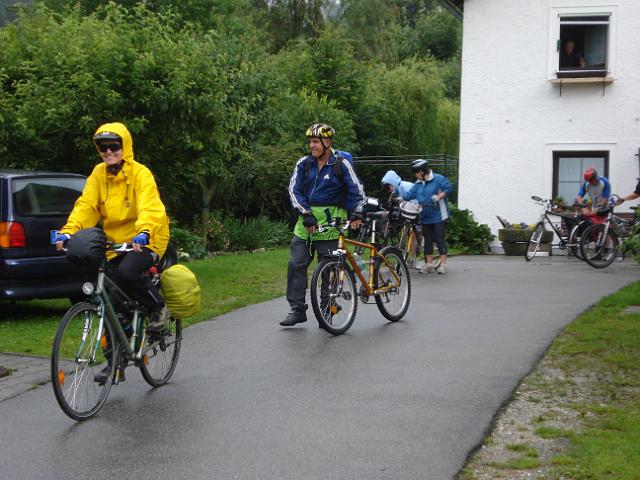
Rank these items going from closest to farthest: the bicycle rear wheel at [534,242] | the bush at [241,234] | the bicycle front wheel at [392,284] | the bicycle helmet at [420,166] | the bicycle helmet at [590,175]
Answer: the bicycle front wheel at [392,284], the bicycle helmet at [420,166], the bicycle helmet at [590,175], the bicycle rear wheel at [534,242], the bush at [241,234]

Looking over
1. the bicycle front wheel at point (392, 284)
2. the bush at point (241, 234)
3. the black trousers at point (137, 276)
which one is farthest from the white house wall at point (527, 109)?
the black trousers at point (137, 276)

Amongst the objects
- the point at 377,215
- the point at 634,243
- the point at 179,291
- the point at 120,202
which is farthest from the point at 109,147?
the point at 377,215

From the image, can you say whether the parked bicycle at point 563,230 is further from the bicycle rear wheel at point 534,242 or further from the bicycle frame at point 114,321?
Answer: the bicycle frame at point 114,321

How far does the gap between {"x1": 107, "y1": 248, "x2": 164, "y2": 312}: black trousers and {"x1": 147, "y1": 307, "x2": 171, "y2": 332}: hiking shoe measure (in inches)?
2.4

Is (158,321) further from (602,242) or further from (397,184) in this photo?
(602,242)

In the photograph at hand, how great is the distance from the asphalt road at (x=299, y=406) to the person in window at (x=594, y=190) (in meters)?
7.54

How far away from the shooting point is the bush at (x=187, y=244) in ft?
59.4

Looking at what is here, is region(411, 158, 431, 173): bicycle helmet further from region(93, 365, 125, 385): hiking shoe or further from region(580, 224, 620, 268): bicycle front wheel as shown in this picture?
region(93, 365, 125, 385): hiking shoe

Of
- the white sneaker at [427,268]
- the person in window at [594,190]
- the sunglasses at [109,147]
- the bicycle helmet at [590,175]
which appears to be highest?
the sunglasses at [109,147]

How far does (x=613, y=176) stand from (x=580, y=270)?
198 inches

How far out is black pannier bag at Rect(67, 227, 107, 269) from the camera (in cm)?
600

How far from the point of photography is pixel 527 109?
2125 centimetres

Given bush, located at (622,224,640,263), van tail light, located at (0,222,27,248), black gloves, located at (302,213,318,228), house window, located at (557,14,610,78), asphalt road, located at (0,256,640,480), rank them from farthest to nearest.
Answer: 1. house window, located at (557,14,610,78)
2. van tail light, located at (0,222,27,248)
3. black gloves, located at (302,213,318,228)
4. bush, located at (622,224,640,263)
5. asphalt road, located at (0,256,640,480)

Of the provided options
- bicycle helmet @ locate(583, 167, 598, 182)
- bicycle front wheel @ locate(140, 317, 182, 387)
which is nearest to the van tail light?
bicycle front wheel @ locate(140, 317, 182, 387)
